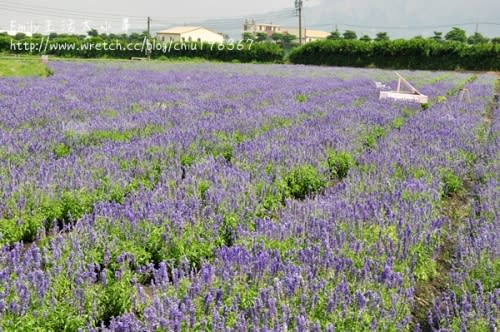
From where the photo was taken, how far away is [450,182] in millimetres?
6730

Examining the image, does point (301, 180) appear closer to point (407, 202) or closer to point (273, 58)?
point (407, 202)

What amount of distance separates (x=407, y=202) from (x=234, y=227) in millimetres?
1917

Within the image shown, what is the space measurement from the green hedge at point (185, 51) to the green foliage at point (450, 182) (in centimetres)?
5155

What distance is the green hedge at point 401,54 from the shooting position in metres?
48.0

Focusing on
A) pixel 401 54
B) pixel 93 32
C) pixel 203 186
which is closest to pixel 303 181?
pixel 203 186

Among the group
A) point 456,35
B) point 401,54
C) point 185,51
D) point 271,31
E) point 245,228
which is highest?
point 271,31

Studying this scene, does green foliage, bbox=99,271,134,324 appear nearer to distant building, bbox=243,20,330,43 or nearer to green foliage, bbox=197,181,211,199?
green foliage, bbox=197,181,211,199

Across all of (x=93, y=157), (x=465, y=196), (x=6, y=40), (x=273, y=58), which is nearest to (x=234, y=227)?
(x=93, y=157)

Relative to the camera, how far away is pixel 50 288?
128 inches

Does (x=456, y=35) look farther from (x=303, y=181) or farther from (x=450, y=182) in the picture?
(x=303, y=181)

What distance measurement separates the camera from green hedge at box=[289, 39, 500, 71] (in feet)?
157

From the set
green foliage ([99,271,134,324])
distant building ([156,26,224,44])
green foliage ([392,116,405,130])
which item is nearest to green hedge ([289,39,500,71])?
green foliage ([392,116,405,130])

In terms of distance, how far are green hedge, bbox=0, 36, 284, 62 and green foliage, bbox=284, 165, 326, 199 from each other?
5174 cm

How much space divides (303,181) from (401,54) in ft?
158
